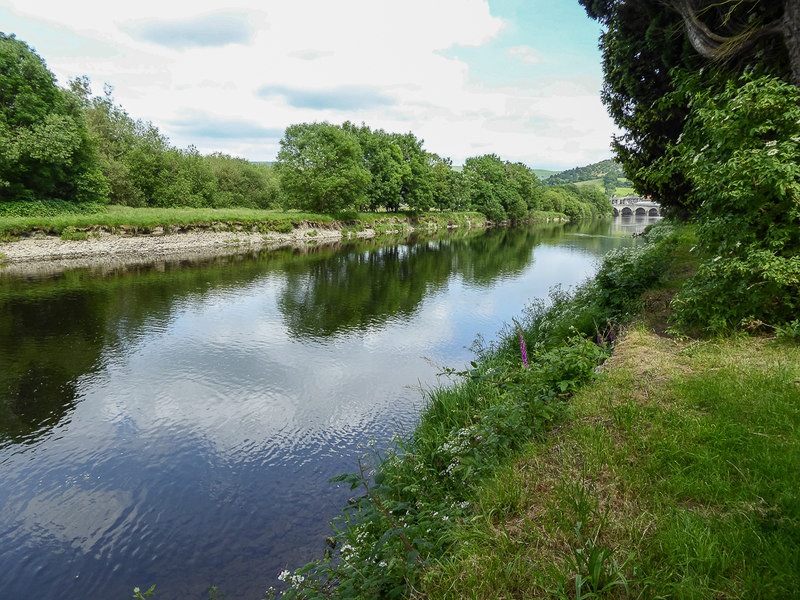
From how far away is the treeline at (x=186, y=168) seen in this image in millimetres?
35938

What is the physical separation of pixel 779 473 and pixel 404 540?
3080 mm

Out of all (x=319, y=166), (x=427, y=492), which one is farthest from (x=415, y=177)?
(x=427, y=492)

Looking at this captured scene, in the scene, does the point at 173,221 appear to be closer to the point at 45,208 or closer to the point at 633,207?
the point at 45,208

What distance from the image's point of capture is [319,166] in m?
57.6

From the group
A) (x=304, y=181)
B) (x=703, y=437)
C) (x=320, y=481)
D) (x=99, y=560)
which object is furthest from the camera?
(x=304, y=181)

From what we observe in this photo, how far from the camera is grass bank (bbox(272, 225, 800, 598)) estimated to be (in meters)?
2.72

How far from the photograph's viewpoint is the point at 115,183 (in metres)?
52.2

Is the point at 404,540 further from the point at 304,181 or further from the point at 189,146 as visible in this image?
the point at 189,146

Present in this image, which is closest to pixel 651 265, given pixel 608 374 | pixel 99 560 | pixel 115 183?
pixel 608 374

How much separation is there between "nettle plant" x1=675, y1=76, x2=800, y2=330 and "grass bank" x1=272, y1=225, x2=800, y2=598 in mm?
754

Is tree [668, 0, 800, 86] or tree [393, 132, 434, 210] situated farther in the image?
tree [393, 132, 434, 210]

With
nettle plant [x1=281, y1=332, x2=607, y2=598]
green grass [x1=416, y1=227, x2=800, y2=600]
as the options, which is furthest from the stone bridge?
green grass [x1=416, y1=227, x2=800, y2=600]

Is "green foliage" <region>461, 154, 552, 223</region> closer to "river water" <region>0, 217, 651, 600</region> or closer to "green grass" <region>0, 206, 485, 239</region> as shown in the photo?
"green grass" <region>0, 206, 485, 239</region>

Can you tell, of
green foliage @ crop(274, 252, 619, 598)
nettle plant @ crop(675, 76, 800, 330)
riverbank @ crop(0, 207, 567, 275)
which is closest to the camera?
green foliage @ crop(274, 252, 619, 598)
